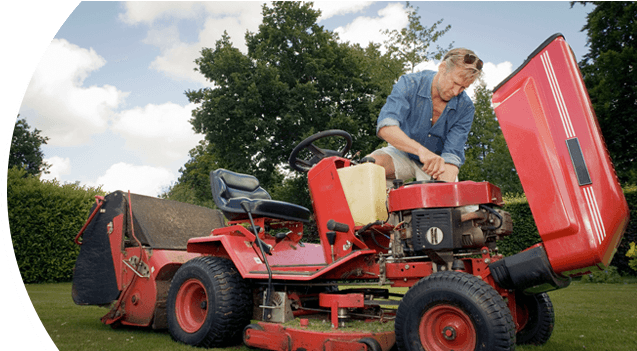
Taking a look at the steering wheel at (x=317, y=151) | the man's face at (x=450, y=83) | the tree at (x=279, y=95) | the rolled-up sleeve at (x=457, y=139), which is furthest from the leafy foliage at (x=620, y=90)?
the steering wheel at (x=317, y=151)

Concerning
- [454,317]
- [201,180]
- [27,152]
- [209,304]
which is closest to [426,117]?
[454,317]

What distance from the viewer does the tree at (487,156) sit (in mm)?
22391

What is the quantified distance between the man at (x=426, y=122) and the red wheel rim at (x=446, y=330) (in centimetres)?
105

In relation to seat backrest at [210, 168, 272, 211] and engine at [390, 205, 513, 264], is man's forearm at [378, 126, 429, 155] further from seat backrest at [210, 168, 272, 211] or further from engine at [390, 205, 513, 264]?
seat backrest at [210, 168, 272, 211]

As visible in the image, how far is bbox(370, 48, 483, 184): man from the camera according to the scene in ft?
10.8

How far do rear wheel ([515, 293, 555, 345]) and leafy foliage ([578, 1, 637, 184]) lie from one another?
1347 cm

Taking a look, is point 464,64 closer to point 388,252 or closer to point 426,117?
point 426,117

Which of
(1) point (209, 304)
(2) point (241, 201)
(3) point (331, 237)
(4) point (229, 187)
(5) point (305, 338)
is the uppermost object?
(4) point (229, 187)

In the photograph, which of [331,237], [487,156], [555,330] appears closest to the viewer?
[331,237]

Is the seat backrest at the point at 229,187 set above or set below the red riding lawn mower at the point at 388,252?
above

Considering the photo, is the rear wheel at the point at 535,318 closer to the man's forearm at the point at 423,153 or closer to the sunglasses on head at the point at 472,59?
the man's forearm at the point at 423,153

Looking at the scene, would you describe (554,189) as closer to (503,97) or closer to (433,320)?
(503,97)

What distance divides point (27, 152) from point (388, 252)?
30384 mm

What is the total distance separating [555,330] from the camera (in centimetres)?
426
